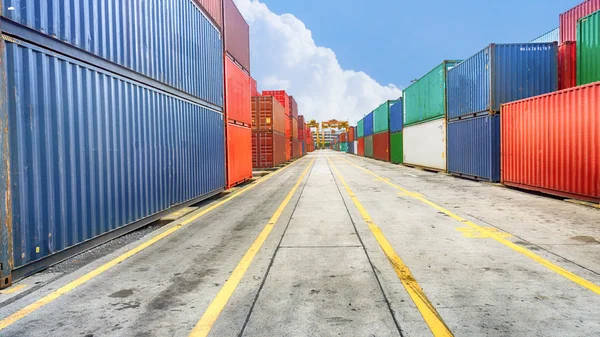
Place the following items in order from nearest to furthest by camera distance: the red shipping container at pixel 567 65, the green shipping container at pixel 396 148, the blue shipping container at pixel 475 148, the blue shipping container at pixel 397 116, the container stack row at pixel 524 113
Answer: the container stack row at pixel 524 113 → the red shipping container at pixel 567 65 → the blue shipping container at pixel 475 148 → the blue shipping container at pixel 397 116 → the green shipping container at pixel 396 148

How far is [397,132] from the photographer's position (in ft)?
112

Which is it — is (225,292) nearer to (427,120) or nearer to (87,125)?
(87,125)

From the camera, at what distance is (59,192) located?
206 inches

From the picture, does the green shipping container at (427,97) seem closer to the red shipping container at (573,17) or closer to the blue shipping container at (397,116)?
the blue shipping container at (397,116)

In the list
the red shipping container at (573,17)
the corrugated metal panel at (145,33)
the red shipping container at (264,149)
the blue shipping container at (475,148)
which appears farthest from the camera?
the red shipping container at (264,149)

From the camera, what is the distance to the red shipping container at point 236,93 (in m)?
14.9

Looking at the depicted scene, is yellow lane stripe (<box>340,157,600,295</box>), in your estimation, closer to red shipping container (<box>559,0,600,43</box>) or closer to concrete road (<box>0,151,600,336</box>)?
concrete road (<box>0,151,600,336</box>)

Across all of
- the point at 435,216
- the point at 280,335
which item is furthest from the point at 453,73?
the point at 280,335

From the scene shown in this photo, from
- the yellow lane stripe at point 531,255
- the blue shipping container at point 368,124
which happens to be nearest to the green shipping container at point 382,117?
the blue shipping container at point 368,124

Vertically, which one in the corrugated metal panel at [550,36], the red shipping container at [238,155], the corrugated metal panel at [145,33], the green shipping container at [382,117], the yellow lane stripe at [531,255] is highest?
the corrugated metal panel at [550,36]

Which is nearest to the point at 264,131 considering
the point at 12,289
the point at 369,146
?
the point at 12,289

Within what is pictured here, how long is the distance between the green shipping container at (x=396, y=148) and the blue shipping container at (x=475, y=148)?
12.3 metres

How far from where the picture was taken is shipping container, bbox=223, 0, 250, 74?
1538cm

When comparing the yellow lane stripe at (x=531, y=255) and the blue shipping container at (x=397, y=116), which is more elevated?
the blue shipping container at (x=397, y=116)
